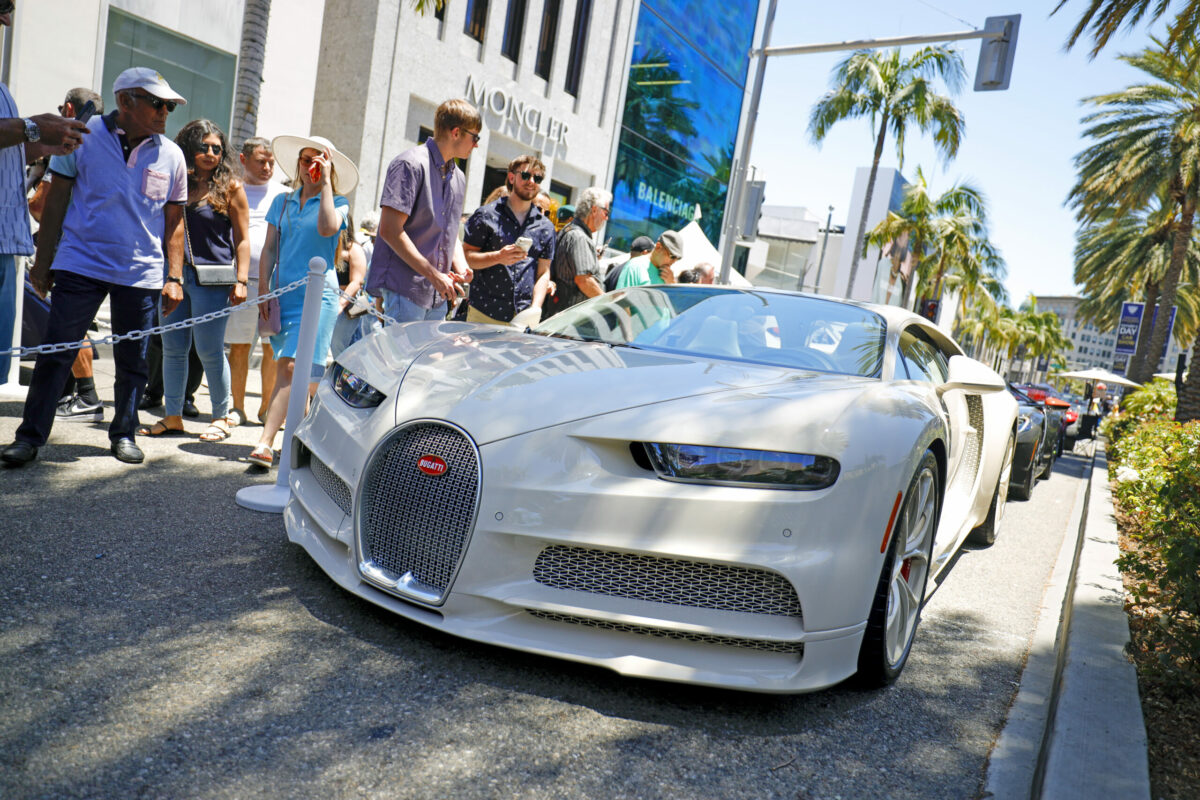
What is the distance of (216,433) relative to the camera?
5441 mm

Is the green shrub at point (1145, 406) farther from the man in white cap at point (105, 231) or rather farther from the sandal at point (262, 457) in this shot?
the man in white cap at point (105, 231)

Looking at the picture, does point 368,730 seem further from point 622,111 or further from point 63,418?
point 622,111

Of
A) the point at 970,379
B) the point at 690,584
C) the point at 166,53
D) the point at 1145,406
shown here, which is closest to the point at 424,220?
the point at 970,379

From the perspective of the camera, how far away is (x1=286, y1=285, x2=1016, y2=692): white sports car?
2.56m

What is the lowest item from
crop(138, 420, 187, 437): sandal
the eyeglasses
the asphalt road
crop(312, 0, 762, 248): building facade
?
the asphalt road

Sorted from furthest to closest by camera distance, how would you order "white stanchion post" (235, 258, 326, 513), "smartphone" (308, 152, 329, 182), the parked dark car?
the parked dark car, "smartphone" (308, 152, 329, 182), "white stanchion post" (235, 258, 326, 513)

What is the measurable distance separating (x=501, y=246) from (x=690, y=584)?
3425mm

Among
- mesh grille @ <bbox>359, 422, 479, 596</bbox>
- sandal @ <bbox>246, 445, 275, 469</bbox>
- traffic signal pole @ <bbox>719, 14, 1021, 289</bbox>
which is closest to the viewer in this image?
mesh grille @ <bbox>359, 422, 479, 596</bbox>

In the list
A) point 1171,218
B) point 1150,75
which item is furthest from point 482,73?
point 1171,218

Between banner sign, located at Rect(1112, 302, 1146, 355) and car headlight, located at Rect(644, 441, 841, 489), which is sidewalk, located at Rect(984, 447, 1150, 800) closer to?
car headlight, located at Rect(644, 441, 841, 489)

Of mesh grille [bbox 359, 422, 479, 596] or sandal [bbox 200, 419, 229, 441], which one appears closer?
mesh grille [bbox 359, 422, 479, 596]

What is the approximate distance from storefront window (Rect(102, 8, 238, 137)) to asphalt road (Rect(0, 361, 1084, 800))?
823 cm

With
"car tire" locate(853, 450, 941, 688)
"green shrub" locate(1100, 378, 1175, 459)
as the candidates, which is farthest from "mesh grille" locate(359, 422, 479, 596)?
"green shrub" locate(1100, 378, 1175, 459)

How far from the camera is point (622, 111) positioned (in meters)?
20.7
